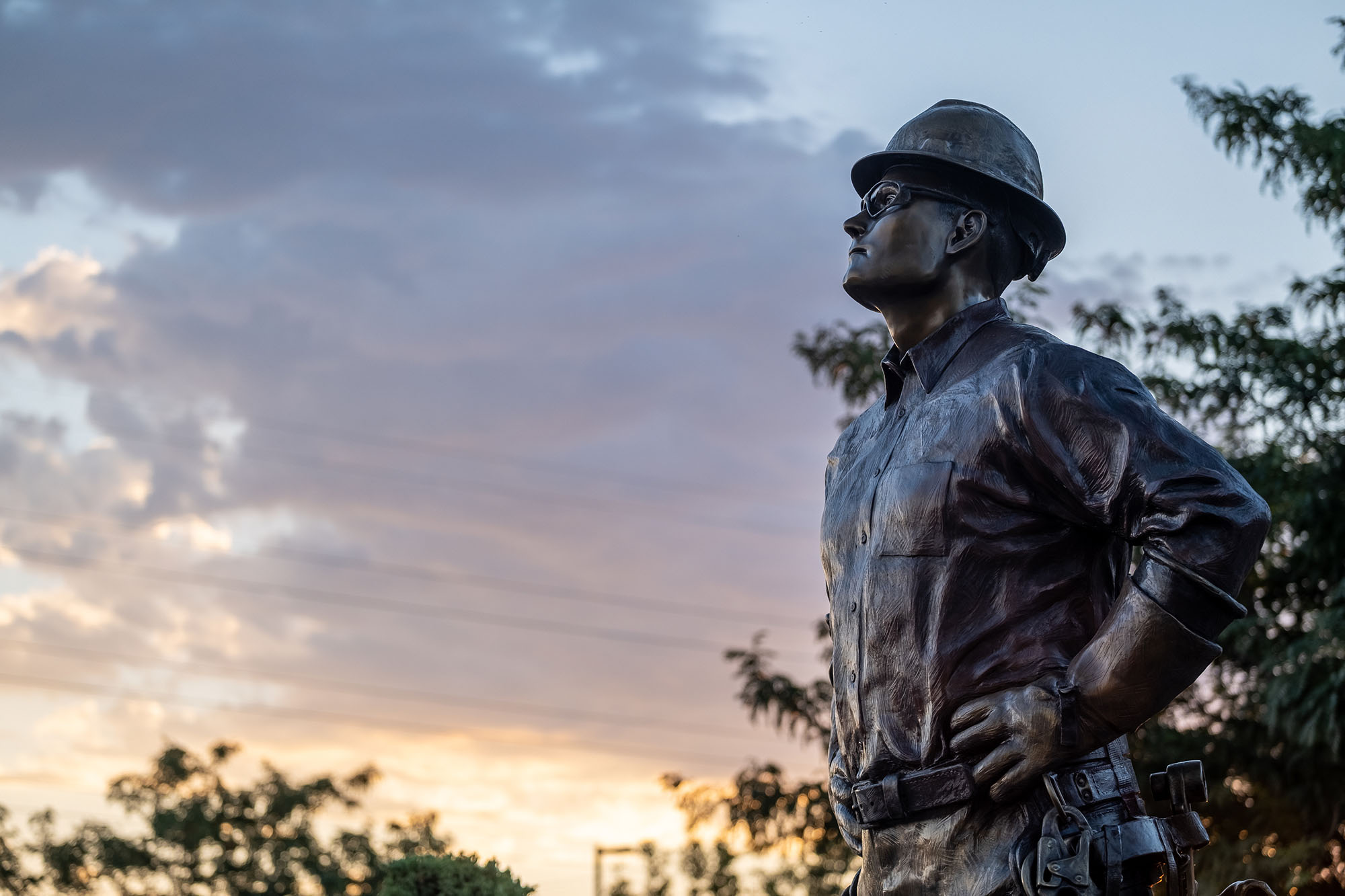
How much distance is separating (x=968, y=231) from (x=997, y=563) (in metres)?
0.98

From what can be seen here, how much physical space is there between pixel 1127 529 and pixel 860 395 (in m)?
18.2

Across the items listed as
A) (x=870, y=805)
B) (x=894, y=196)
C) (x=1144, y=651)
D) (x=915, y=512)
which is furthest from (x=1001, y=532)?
(x=894, y=196)

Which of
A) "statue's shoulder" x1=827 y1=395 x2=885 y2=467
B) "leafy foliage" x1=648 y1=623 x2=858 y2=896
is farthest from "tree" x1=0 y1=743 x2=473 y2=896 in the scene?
"statue's shoulder" x1=827 y1=395 x2=885 y2=467

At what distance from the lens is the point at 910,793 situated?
13.6ft

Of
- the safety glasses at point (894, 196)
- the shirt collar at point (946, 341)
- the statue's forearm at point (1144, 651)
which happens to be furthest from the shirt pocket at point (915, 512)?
the safety glasses at point (894, 196)

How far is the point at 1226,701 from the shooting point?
20531 mm

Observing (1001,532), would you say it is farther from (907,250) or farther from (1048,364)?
(907,250)

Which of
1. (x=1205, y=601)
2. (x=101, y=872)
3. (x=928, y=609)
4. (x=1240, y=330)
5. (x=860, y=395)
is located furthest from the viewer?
(x=101, y=872)

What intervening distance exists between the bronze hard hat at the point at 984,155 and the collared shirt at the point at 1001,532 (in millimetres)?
418

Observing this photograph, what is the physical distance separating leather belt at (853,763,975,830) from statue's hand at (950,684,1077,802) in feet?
0.16

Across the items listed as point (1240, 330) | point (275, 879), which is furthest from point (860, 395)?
point (275, 879)

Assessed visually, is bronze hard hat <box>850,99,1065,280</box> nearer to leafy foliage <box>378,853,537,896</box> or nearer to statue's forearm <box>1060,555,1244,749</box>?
statue's forearm <box>1060,555,1244,749</box>

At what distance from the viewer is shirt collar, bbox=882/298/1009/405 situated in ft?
15.2

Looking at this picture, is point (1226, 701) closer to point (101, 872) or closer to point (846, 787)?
point (846, 787)
